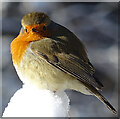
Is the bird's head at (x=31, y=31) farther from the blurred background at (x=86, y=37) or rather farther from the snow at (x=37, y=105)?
the blurred background at (x=86, y=37)

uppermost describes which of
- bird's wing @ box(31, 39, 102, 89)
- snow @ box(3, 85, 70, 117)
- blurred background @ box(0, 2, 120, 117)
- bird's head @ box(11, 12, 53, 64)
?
blurred background @ box(0, 2, 120, 117)

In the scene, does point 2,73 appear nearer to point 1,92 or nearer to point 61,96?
point 1,92

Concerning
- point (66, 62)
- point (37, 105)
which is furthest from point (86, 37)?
point (37, 105)

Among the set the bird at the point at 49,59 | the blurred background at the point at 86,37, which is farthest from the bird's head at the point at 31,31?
the blurred background at the point at 86,37

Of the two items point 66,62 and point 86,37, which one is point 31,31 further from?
point 86,37

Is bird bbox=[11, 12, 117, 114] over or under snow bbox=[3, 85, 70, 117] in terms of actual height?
over

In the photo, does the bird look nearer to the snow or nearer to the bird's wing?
the bird's wing

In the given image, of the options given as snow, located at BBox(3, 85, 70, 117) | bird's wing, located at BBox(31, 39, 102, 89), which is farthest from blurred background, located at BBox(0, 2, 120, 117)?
snow, located at BBox(3, 85, 70, 117)
